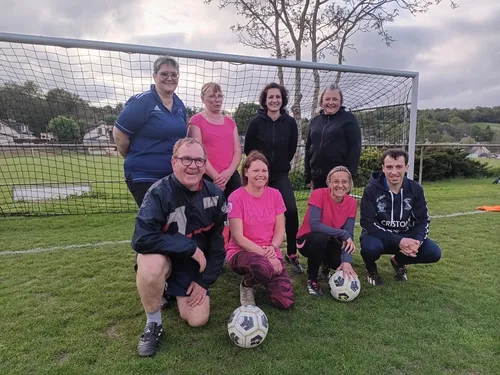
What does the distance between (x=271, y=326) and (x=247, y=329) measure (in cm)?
37

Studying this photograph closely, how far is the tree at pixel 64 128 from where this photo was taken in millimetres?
5486

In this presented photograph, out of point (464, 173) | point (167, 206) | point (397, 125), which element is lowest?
point (464, 173)

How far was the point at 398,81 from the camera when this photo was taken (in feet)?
18.4

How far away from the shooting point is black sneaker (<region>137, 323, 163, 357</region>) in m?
2.23

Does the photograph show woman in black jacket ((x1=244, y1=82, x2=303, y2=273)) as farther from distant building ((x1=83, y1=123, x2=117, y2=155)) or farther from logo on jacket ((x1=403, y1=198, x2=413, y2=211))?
distant building ((x1=83, y1=123, x2=117, y2=155))

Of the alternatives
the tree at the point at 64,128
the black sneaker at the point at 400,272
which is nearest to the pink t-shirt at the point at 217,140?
the black sneaker at the point at 400,272

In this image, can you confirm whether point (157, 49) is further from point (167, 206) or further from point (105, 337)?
point (105, 337)

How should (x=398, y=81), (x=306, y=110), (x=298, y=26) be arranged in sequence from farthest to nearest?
(x=298, y=26), (x=306, y=110), (x=398, y=81)

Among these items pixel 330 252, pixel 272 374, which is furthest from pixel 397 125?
pixel 272 374

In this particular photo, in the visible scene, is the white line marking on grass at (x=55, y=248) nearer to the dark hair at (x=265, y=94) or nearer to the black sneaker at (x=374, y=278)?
the dark hair at (x=265, y=94)

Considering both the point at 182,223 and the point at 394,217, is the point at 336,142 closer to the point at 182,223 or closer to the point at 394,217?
the point at 394,217

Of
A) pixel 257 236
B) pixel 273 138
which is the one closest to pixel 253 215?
pixel 257 236

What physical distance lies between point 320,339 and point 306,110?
543 cm

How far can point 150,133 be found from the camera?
8.99 feet
